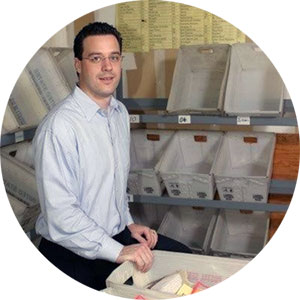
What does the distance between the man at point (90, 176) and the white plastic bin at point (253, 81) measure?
98 cm

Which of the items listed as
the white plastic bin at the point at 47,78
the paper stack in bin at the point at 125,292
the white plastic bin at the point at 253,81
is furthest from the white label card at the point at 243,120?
the paper stack in bin at the point at 125,292

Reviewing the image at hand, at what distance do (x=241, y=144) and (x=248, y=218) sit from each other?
57cm

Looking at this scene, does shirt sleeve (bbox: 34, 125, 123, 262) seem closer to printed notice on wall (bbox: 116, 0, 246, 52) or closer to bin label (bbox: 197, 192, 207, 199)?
bin label (bbox: 197, 192, 207, 199)

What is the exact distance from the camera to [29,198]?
2.94 m

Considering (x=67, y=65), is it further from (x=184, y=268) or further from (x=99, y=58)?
(x=184, y=268)

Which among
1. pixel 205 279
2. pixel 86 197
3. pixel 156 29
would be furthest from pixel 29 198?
pixel 156 29

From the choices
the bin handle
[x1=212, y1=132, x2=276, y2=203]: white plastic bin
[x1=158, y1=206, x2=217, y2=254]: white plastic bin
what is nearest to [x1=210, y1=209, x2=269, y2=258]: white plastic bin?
[x1=158, y1=206, x2=217, y2=254]: white plastic bin

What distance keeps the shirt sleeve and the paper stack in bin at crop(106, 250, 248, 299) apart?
0.11 meters

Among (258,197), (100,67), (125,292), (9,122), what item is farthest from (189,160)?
(125,292)

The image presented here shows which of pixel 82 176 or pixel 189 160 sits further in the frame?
pixel 189 160

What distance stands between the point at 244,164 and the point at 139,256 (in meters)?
1.70

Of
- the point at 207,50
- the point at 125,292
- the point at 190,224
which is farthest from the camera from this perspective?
the point at 190,224

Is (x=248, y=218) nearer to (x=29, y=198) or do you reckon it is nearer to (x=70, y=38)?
(x=29, y=198)

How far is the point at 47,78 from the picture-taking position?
10.2 ft
